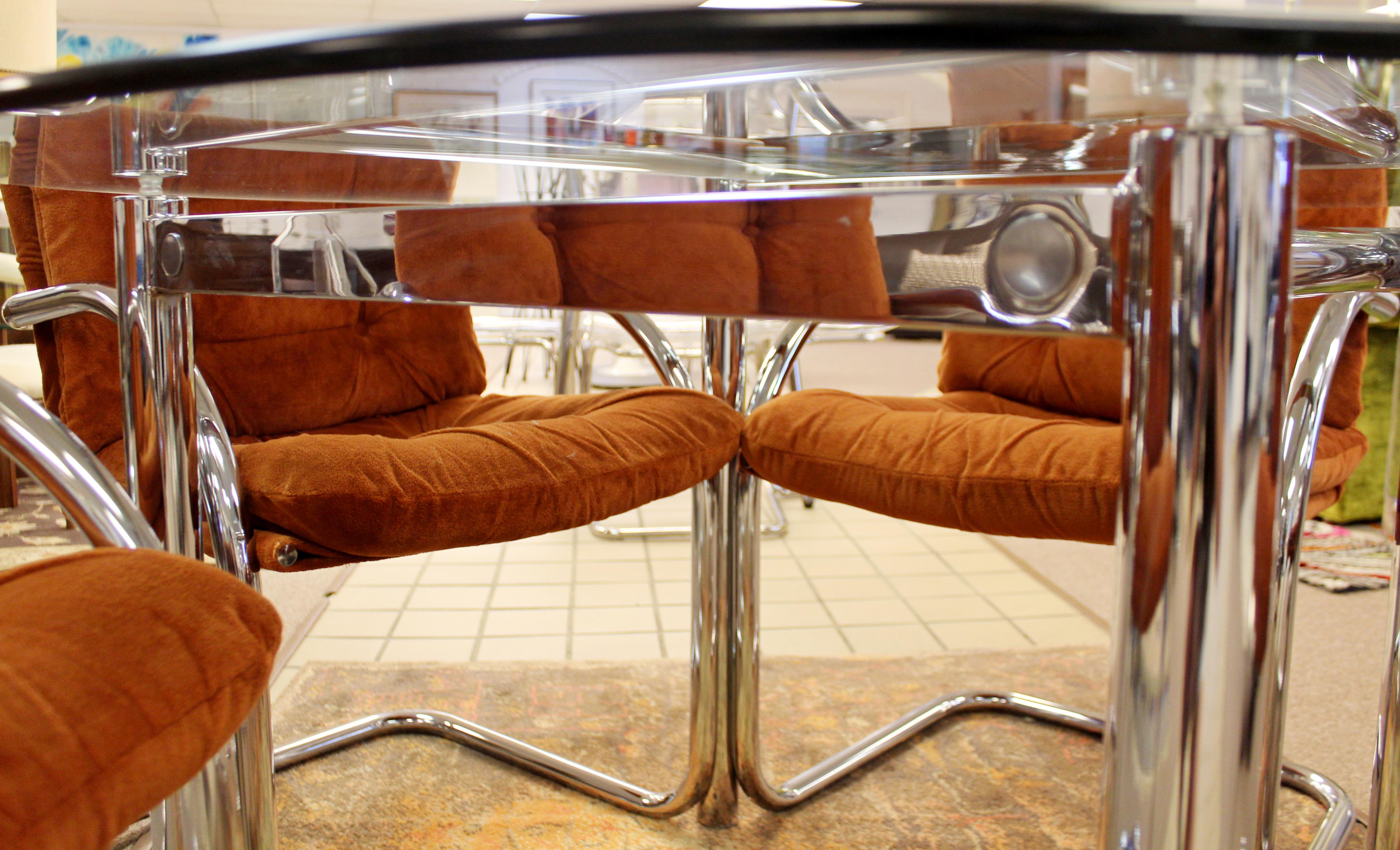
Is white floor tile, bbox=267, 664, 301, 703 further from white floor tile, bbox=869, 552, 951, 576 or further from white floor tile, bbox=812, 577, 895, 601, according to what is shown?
white floor tile, bbox=869, 552, 951, 576

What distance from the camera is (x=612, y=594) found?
1802 millimetres

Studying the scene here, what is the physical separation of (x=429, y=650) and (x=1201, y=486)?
1378 mm

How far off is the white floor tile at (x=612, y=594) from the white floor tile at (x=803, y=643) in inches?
10.3

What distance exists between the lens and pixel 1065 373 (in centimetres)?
111

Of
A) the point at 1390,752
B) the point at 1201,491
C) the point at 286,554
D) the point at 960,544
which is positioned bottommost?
the point at 960,544

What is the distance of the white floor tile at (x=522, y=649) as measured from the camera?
4.81 ft

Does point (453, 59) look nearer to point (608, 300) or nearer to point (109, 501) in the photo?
point (608, 300)

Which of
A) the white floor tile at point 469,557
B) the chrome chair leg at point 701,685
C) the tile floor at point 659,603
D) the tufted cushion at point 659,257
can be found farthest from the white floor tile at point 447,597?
the tufted cushion at point 659,257

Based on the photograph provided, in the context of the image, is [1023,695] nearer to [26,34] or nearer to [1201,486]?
[1201,486]

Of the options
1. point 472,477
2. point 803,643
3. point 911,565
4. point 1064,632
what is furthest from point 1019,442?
point 911,565

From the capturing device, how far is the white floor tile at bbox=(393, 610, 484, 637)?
1575 millimetres

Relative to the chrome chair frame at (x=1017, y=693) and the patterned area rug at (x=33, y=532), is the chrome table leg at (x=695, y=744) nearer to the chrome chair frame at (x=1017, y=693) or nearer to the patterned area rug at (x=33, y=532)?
the chrome chair frame at (x=1017, y=693)

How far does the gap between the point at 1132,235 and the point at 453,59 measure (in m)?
0.19

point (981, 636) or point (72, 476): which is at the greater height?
point (72, 476)
